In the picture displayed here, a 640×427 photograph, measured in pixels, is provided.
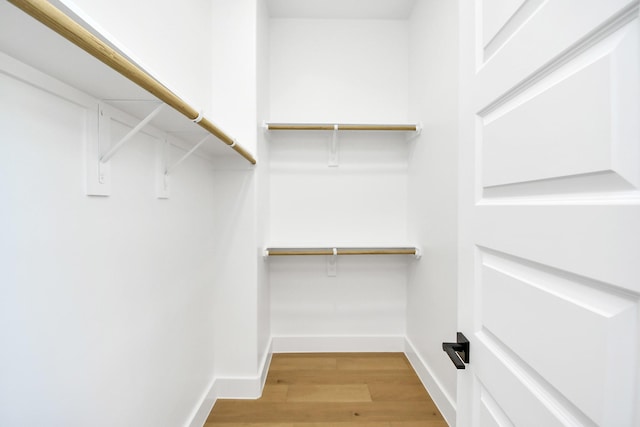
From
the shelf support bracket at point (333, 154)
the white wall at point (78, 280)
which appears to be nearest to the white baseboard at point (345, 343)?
the white wall at point (78, 280)

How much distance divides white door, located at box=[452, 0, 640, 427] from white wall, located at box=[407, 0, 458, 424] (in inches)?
33.2

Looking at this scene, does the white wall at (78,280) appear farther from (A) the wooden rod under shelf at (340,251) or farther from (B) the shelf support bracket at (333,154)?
(B) the shelf support bracket at (333,154)

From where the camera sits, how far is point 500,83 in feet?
1.81

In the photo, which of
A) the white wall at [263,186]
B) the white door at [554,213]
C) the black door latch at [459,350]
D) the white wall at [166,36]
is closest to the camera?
the white door at [554,213]

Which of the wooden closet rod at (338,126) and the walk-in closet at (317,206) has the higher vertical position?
the wooden closet rod at (338,126)

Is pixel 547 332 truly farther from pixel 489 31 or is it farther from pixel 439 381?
pixel 439 381

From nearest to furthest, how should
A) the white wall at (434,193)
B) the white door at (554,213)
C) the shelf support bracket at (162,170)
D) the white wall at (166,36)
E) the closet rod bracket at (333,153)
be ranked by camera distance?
the white door at (554,213)
the white wall at (166,36)
the shelf support bracket at (162,170)
the white wall at (434,193)
the closet rod bracket at (333,153)

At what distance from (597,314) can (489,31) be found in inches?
22.5

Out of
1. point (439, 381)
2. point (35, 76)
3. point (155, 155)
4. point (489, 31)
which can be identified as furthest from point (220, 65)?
point (439, 381)

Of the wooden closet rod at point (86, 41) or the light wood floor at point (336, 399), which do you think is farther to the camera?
the light wood floor at point (336, 399)

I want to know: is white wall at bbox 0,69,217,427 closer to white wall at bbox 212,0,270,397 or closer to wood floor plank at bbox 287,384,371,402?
white wall at bbox 212,0,270,397

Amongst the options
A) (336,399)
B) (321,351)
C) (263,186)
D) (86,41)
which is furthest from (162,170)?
(321,351)

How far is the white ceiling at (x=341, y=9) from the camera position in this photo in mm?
1921

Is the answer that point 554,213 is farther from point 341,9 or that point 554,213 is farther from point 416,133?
point 341,9
